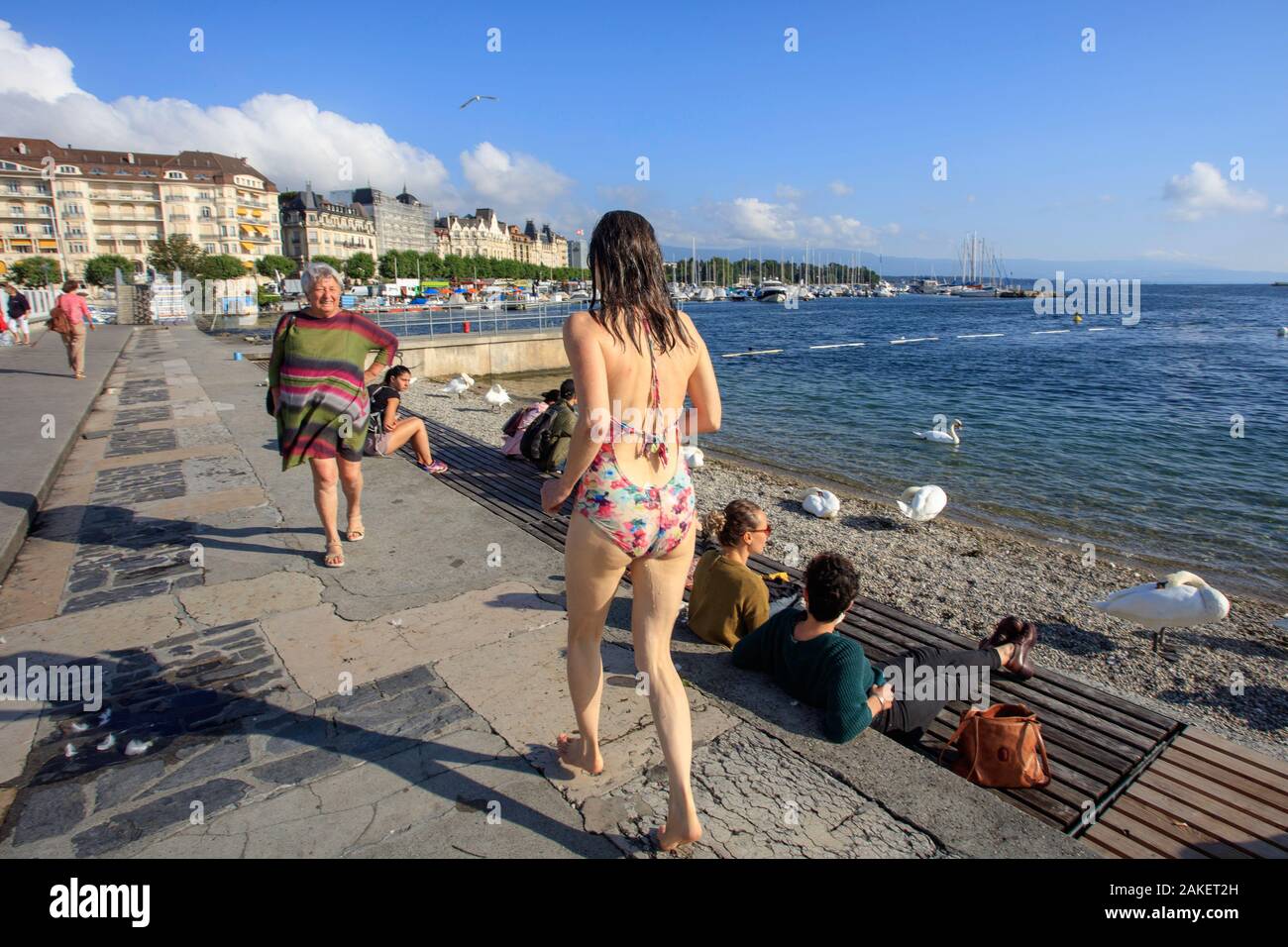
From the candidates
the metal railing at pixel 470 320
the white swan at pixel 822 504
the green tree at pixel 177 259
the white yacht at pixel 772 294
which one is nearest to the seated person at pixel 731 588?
the white swan at pixel 822 504

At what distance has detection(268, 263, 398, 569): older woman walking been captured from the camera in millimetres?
5047

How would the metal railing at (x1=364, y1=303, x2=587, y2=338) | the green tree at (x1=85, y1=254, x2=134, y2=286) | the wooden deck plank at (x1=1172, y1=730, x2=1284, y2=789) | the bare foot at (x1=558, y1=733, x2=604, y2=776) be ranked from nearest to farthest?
1. the bare foot at (x1=558, y1=733, x2=604, y2=776)
2. the wooden deck plank at (x1=1172, y1=730, x2=1284, y2=789)
3. the metal railing at (x1=364, y1=303, x2=587, y2=338)
4. the green tree at (x1=85, y1=254, x2=134, y2=286)

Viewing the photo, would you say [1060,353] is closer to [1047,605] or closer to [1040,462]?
[1040,462]

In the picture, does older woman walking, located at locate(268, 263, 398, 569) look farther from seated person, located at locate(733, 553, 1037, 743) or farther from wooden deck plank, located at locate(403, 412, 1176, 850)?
seated person, located at locate(733, 553, 1037, 743)

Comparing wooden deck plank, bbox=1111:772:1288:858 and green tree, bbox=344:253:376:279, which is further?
green tree, bbox=344:253:376:279

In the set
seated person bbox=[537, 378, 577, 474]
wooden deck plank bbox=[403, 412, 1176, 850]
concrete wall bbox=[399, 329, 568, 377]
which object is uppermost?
concrete wall bbox=[399, 329, 568, 377]

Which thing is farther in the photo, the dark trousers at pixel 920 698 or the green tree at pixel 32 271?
the green tree at pixel 32 271

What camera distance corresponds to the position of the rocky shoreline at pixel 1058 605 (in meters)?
5.37

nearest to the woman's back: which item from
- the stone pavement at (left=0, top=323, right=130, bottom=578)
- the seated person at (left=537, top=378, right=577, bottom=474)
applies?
Result: the stone pavement at (left=0, top=323, right=130, bottom=578)

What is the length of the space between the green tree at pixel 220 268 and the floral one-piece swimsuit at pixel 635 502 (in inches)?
3602

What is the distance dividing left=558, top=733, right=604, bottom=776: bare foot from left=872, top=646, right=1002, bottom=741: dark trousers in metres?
1.44

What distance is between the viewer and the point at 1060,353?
41.9m

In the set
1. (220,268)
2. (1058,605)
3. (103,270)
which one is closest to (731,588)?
(1058,605)

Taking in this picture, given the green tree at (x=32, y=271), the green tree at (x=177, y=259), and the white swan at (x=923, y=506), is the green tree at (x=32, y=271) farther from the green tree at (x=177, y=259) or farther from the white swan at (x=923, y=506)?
the white swan at (x=923, y=506)
